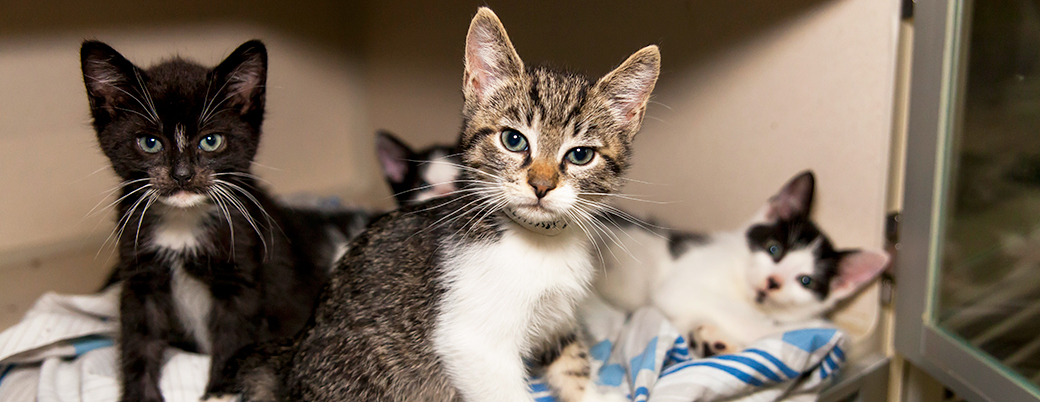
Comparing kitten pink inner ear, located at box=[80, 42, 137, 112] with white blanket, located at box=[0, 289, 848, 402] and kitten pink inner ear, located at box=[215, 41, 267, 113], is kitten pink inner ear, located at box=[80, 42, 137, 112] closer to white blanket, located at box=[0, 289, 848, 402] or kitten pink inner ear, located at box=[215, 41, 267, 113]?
kitten pink inner ear, located at box=[215, 41, 267, 113]

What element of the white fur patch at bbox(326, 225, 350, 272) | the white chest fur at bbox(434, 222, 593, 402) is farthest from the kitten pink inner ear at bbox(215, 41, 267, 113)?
the white fur patch at bbox(326, 225, 350, 272)

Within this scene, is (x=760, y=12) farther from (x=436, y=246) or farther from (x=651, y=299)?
(x=436, y=246)

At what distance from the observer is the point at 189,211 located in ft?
4.40

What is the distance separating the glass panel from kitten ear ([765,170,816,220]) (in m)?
0.33

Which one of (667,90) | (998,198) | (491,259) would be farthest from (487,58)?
(998,198)

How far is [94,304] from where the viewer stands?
1.63 metres

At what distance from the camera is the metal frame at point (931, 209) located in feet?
4.53

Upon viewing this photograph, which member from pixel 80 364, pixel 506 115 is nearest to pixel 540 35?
pixel 506 115

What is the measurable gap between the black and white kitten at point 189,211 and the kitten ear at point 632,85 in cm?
70

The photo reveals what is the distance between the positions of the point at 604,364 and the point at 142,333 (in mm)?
1031

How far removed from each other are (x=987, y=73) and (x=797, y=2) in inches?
18.4

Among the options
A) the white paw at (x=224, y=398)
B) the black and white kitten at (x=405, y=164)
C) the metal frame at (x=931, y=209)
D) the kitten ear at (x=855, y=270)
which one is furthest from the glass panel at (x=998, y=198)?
the white paw at (x=224, y=398)

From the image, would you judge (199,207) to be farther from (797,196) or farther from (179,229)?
(797,196)

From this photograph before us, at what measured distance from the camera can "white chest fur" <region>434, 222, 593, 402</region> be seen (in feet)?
3.89
